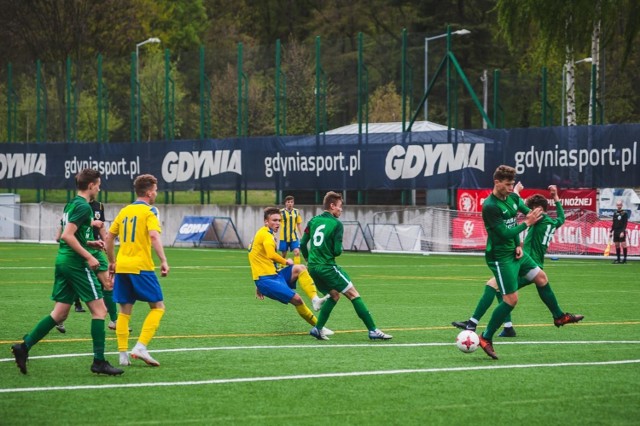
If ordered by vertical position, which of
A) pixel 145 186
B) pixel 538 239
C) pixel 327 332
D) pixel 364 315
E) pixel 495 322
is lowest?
pixel 327 332

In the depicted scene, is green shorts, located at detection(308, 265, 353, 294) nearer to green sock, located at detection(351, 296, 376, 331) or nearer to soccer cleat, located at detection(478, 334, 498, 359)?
green sock, located at detection(351, 296, 376, 331)

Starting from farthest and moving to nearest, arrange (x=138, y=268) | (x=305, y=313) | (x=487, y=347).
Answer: (x=305, y=313) → (x=487, y=347) → (x=138, y=268)

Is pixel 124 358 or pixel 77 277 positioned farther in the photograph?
pixel 124 358

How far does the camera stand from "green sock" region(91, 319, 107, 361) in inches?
438

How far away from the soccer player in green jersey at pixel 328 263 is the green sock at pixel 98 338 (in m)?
3.77

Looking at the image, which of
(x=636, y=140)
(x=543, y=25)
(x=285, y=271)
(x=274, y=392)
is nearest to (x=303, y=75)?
(x=543, y=25)

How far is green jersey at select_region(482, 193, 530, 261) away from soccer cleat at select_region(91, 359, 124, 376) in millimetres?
4429

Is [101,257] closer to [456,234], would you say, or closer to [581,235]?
[581,235]

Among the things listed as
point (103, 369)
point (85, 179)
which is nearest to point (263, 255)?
point (85, 179)

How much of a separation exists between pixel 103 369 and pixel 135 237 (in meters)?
1.49

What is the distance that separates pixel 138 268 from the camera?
462 inches

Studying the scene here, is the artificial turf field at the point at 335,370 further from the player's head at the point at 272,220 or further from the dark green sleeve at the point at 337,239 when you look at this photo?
the player's head at the point at 272,220

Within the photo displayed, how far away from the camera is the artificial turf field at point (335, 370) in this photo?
913 cm

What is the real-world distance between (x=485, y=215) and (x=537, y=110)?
36578mm
